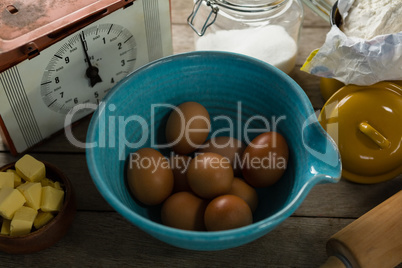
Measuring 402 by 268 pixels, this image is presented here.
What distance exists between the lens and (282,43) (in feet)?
3.10

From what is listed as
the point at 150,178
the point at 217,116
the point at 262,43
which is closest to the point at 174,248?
the point at 150,178

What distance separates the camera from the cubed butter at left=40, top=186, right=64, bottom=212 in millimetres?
693

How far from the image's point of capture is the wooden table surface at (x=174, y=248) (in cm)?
71

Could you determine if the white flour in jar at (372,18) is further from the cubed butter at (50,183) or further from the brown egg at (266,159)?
the cubed butter at (50,183)

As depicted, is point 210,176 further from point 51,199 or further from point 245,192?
point 51,199

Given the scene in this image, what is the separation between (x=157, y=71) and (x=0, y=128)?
0.92 feet

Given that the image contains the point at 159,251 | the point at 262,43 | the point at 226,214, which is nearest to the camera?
the point at 226,214

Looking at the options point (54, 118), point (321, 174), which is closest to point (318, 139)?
point (321, 174)

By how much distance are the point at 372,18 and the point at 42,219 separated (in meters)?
0.60

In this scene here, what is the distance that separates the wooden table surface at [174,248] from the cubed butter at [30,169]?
3.4 inches

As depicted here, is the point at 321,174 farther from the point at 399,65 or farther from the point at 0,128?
the point at 0,128

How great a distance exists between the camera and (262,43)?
3.09 ft

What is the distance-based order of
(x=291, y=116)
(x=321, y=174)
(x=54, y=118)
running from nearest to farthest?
(x=321, y=174) → (x=291, y=116) → (x=54, y=118)

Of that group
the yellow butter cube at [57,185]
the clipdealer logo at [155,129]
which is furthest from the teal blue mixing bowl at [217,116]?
the yellow butter cube at [57,185]
